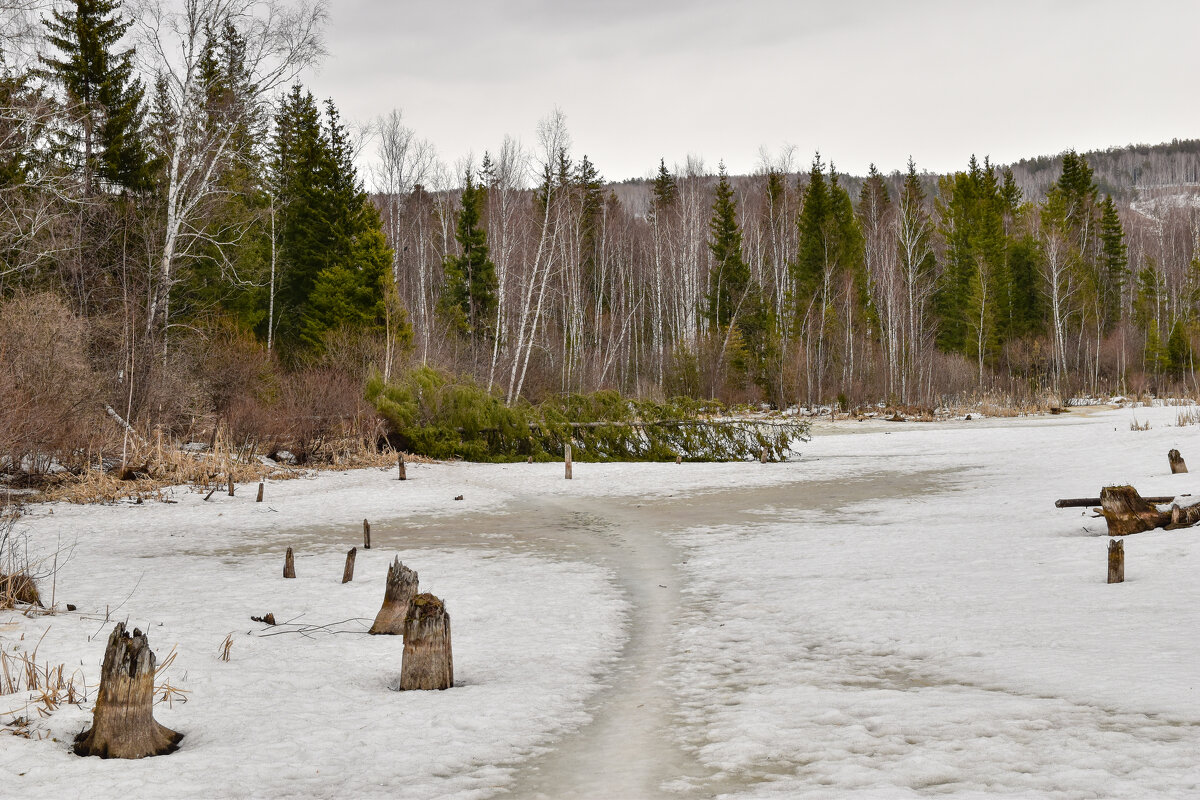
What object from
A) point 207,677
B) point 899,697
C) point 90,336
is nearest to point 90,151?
point 90,336

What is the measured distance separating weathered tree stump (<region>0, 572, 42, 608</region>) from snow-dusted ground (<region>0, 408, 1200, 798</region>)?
1.39ft

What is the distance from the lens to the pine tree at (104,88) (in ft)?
92.8

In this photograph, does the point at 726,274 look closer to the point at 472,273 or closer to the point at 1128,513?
the point at 472,273

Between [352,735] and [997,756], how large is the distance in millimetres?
3514

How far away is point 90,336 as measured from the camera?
18.5m

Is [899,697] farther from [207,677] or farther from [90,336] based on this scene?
[90,336]

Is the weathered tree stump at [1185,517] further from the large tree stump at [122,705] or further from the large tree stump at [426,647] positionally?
the large tree stump at [122,705]

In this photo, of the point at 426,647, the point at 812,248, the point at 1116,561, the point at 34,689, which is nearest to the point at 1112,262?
the point at 812,248

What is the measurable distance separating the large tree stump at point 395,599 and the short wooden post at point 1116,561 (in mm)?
6138

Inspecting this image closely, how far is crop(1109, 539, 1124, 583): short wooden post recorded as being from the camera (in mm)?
7793

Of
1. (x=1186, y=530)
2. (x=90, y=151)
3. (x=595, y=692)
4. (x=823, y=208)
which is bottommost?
(x=595, y=692)

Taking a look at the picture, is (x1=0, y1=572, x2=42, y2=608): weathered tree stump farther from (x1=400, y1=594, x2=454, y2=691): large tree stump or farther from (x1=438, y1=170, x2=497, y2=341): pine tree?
(x1=438, y1=170, x2=497, y2=341): pine tree

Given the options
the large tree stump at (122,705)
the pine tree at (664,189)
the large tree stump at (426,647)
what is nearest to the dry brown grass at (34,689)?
the large tree stump at (122,705)

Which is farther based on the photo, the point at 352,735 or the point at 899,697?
the point at 899,697
